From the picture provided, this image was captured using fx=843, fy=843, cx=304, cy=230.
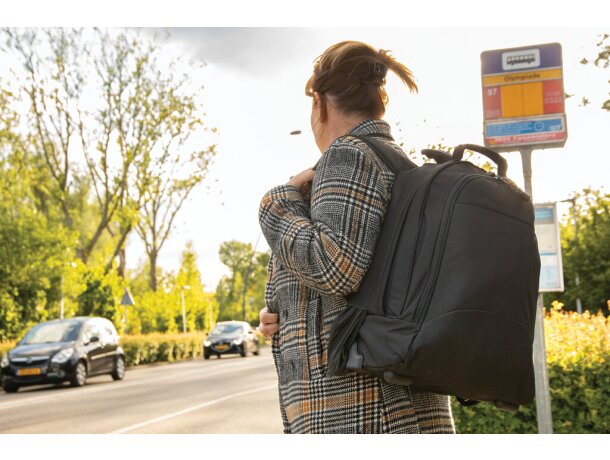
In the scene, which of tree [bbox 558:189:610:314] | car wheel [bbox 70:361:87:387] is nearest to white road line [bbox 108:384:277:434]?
car wheel [bbox 70:361:87:387]

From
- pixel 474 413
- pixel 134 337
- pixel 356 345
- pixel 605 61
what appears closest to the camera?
pixel 356 345

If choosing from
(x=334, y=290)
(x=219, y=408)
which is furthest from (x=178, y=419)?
(x=334, y=290)

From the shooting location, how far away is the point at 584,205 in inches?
598

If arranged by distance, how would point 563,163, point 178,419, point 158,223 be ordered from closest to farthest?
point 563,163 → point 178,419 → point 158,223

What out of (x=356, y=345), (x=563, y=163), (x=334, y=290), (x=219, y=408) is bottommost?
(x=219, y=408)

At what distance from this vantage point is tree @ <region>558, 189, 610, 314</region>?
1728 centimetres

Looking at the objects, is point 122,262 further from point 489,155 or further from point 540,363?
point 489,155

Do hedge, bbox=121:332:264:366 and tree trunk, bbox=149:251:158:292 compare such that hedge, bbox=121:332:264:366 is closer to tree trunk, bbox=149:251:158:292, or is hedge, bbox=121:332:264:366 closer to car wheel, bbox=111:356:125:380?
tree trunk, bbox=149:251:158:292

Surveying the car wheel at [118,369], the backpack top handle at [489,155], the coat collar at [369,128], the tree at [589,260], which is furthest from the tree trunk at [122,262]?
the backpack top handle at [489,155]

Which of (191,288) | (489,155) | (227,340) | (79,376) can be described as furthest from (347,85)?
(227,340)

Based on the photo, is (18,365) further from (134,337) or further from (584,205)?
(584,205)

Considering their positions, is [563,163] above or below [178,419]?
above

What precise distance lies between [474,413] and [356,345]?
4284 millimetres

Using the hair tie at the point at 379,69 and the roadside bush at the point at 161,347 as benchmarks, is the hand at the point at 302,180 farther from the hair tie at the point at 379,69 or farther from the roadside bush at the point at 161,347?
the roadside bush at the point at 161,347
